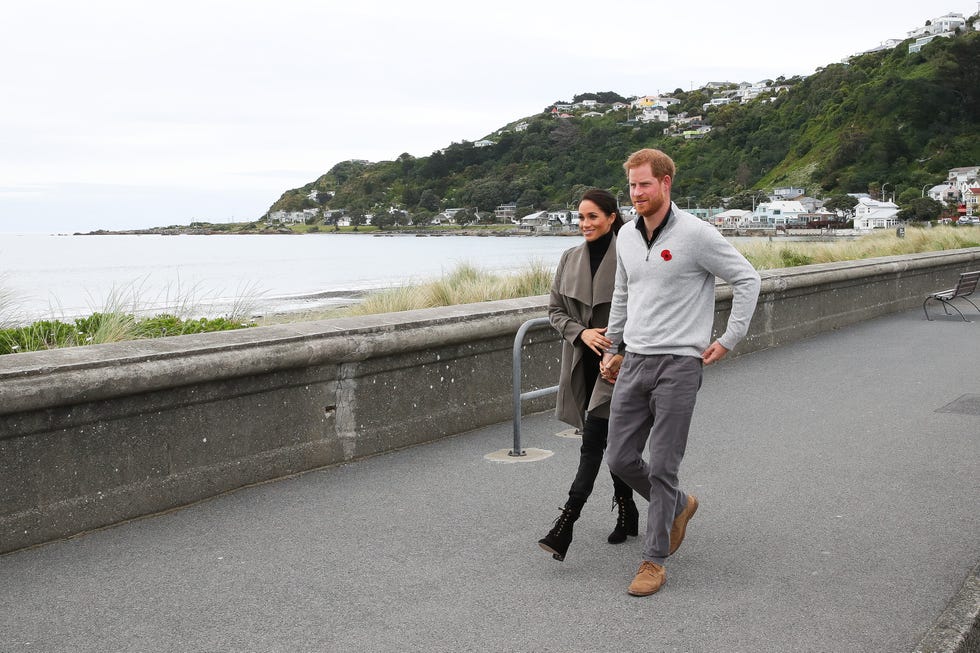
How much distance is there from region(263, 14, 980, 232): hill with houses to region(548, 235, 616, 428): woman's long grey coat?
10587 cm

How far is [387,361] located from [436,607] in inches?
113

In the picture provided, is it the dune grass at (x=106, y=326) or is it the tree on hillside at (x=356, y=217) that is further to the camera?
the tree on hillside at (x=356, y=217)

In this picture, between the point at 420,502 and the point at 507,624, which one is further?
the point at 420,502

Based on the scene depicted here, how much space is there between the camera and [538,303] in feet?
28.2

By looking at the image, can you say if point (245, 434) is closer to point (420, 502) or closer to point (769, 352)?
point (420, 502)

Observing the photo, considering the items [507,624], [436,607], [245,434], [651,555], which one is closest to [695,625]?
[651,555]

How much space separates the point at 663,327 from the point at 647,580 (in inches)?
41.8

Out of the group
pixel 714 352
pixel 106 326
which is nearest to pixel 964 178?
pixel 106 326

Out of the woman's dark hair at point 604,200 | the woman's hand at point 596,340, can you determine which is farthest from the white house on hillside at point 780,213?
the woman's hand at point 596,340

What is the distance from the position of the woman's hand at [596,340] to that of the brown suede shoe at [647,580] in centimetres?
98

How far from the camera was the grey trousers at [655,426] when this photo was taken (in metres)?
4.20

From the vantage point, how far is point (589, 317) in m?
4.88

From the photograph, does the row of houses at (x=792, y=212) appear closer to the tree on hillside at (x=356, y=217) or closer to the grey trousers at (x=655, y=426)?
the tree on hillside at (x=356, y=217)

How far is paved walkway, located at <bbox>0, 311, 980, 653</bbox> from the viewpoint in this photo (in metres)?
3.81
